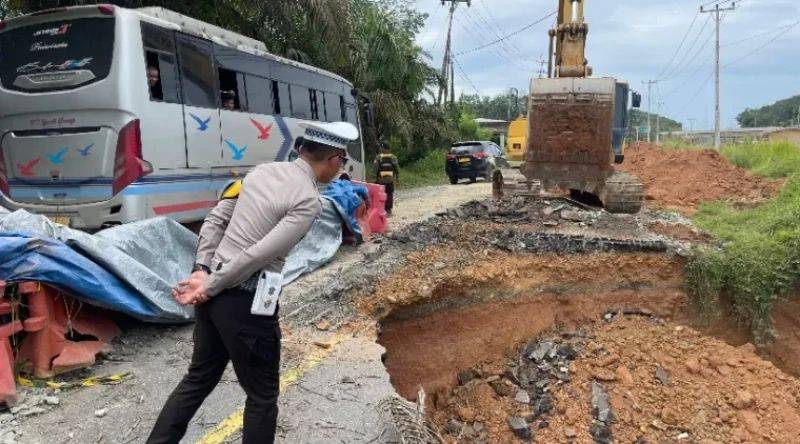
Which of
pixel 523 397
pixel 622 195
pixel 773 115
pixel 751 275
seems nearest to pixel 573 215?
pixel 622 195

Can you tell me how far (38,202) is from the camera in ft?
23.4

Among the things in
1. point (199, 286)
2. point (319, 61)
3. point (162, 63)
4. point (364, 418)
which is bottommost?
point (364, 418)

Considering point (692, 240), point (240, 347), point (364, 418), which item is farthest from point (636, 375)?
point (240, 347)

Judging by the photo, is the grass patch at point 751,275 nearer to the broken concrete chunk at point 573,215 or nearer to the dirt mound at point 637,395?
the dirt mound at point 637,395

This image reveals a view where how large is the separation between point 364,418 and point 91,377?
6.24 feet

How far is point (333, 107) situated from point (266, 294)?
9.87 m

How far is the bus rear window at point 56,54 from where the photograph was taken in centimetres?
688

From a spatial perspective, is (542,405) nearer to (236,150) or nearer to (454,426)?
(454,426)

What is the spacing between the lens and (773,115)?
84.2 meters

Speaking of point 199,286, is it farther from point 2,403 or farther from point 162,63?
point 162,63

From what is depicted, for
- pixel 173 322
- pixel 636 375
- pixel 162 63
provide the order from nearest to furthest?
pixel 173 322 → pixel 636 375 → pixel 162 63

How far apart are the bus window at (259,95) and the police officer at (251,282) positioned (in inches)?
265

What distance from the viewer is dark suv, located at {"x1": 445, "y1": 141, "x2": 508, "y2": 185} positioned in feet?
72.3

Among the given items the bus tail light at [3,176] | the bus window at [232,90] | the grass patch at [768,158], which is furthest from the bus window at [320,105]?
the grass patch at [768,158]
